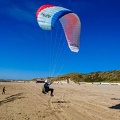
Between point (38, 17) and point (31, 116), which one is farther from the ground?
point (38, 17)

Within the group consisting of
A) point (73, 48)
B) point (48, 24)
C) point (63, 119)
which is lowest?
point (63, 119)

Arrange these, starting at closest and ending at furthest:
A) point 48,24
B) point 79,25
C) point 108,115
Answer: point 108,115, point 48,24, point 79,25

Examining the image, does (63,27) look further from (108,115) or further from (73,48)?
(108,115)

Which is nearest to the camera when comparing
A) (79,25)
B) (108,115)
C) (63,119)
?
(63,119)

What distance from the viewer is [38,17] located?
55.5 ft

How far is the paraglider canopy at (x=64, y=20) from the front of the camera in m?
16.6

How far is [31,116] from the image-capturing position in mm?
13117

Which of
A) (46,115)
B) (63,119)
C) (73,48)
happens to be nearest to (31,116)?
(46,115)

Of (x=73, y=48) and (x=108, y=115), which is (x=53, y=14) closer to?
(x=73, y=48)

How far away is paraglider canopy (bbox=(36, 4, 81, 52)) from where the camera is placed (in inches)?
653

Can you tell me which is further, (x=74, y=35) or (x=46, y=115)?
(x=74, y=35)

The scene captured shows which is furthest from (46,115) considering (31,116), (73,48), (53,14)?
(53,14)

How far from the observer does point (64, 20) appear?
17703 mm

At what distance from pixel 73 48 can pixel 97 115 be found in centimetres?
540
